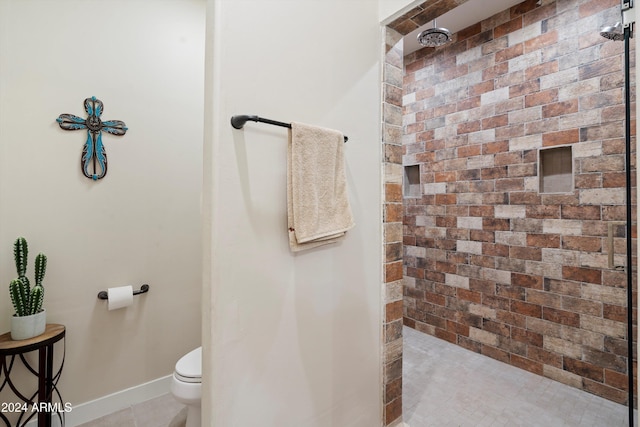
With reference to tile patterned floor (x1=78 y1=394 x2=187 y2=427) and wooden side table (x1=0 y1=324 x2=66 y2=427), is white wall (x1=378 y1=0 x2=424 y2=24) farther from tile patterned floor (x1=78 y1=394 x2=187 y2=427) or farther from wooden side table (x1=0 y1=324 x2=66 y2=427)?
tile patterned floor (x1=78 y1=394 x2=187 y2=427)

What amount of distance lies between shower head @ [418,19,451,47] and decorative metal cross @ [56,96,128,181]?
2.27m

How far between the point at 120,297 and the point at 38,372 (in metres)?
0.51

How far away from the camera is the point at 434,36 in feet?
7.84

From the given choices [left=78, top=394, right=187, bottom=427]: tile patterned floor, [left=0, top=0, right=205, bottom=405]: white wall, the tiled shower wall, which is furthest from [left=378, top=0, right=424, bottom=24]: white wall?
[left=78, top=394, right=187, bottom=427]: tile patterned floor

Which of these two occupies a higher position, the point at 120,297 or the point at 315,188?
the point at 315,188

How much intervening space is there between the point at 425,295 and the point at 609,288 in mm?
1457

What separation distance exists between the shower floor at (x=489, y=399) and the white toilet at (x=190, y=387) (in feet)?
4.04

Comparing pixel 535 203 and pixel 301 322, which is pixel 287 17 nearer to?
pixel 301 322

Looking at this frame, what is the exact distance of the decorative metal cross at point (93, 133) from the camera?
6.06 feet

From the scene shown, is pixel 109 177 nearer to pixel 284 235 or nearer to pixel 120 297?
pixel 120 297

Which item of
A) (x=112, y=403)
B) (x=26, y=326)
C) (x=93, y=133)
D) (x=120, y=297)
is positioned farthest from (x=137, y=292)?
(x=93, y=133)

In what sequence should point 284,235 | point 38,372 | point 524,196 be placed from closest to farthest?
1. point 284,235
2. point 38,372
3. point 524,196

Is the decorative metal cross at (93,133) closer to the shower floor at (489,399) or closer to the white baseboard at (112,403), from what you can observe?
the white baseboard at (112,403)

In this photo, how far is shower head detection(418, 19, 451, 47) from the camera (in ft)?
7.59
